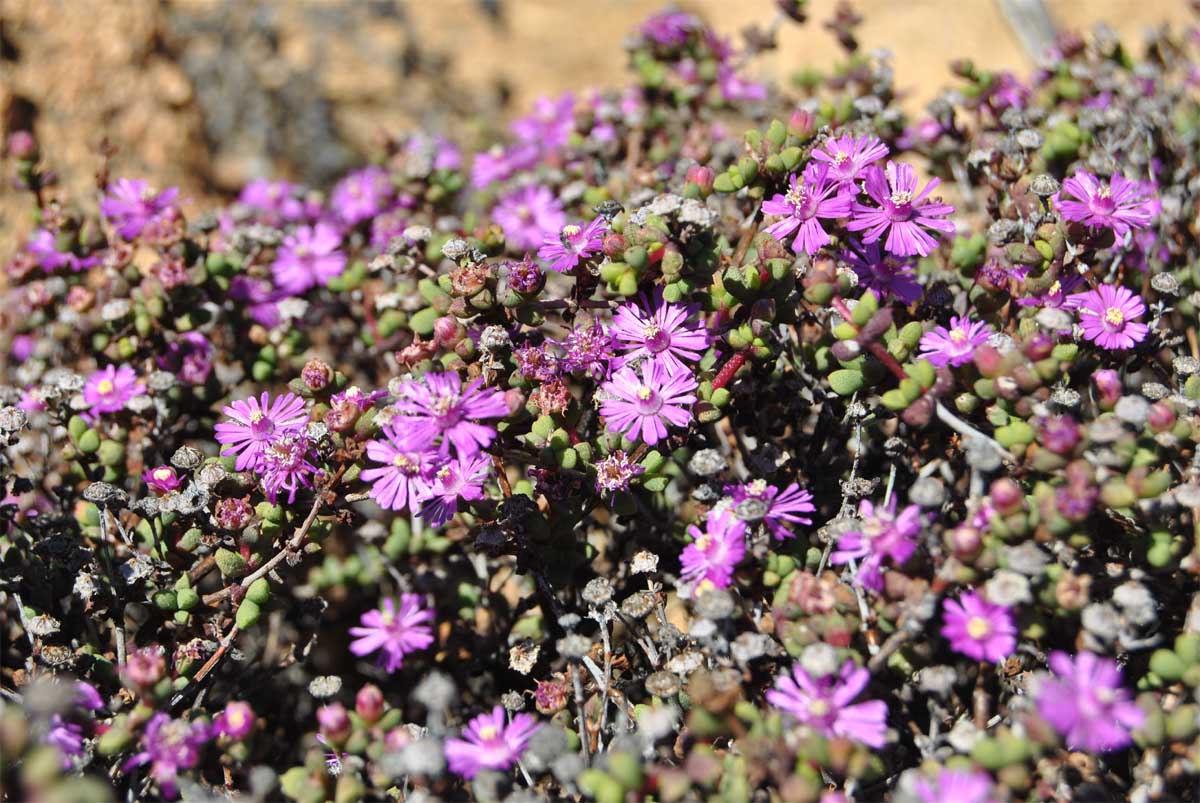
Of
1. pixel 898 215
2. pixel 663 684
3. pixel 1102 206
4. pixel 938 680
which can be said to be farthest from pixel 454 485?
pixel 1102 206

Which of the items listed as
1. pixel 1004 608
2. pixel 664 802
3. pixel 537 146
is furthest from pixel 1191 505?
pixel 537 146

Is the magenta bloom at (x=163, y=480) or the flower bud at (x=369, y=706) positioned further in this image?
the magenta bloom at (x=163, y=480)

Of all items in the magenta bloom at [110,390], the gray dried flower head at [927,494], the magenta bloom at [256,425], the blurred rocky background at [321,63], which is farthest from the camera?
the blurred rocky background at [321,63]

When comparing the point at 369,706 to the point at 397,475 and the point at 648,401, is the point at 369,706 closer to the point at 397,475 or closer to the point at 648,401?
the point at 397,475

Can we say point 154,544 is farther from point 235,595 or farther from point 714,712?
point 714,712

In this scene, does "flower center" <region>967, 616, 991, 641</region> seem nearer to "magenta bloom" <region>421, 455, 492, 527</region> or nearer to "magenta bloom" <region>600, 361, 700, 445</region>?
"magenta bloom" <region>600, 361, 700, 445</region>

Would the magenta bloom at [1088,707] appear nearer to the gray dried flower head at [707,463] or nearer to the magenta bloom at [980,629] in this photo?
the magenta bloom at [980,629]

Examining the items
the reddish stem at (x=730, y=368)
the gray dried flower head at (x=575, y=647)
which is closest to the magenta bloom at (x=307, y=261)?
the reddish stem at (x=730, y=368)
